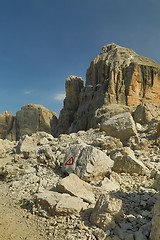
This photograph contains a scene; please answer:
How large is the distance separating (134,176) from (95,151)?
1.96m

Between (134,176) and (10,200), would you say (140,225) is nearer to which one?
(134,176)

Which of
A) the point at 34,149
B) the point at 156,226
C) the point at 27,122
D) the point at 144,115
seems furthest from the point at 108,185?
the point at 27,122

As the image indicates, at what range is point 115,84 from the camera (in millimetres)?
51281

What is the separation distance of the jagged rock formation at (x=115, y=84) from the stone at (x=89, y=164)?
108 feet

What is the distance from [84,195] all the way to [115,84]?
4397cm

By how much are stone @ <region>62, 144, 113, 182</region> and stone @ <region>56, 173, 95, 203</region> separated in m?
1.05

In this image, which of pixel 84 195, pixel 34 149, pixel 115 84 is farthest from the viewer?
pixel 115 84

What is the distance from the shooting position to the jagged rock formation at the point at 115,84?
49.5 metres

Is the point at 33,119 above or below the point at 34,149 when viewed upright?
above

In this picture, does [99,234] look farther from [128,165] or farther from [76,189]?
[128,165]

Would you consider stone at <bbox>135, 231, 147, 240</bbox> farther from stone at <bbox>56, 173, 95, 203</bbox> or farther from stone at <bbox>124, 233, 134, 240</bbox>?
stone at <bbox>56, 173, 95, 203</bbox>

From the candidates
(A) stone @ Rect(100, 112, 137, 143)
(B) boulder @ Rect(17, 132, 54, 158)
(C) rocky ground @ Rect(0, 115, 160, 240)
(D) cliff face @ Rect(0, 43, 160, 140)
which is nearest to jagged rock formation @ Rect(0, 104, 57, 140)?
(D) cliff face @ Rect(0, 43, 160, 140)

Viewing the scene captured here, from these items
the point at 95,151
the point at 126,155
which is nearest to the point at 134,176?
the point at 126,155

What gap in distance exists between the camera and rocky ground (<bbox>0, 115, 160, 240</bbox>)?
7.26 meters
